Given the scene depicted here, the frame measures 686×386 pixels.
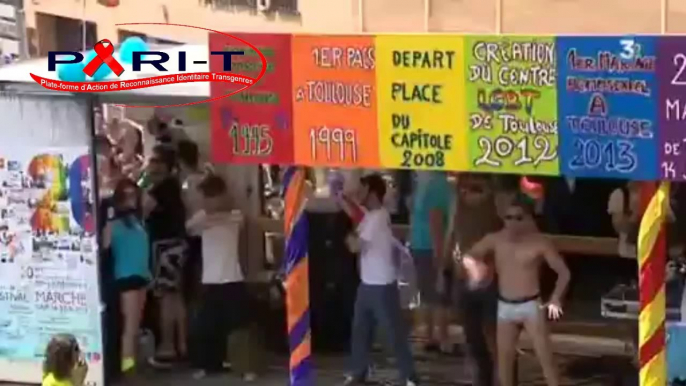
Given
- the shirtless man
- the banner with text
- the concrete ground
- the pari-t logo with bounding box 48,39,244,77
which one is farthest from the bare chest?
the pari-t logo with bounding box 48,39,244,77

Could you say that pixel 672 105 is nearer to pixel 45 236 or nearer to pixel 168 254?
pixel 168 254

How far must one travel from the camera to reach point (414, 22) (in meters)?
12.6

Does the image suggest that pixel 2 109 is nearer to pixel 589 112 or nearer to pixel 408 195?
pixel 408 195

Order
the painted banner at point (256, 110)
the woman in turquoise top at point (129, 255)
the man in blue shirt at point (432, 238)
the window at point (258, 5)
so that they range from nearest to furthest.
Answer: the painted banner at point (256, 110) < the woman in turquoise top at point (129, 255) < the man in blue shirt at point (432, 238) < the window at point (258, 5)

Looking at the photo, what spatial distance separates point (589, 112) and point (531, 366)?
10.6ft

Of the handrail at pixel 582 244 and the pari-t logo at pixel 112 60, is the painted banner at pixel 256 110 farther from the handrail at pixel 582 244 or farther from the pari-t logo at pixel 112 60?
the handrail at pixel 582 244

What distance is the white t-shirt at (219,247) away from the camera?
12.8 m

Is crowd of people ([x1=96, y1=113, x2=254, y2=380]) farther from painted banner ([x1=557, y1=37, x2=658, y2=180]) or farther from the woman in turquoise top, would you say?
painted banner ([x1=557, y1=37, x2=658, y2=180])

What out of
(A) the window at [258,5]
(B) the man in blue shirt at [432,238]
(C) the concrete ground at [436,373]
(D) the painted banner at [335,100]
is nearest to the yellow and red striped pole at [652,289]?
(C) the concrete ground at [436,373]

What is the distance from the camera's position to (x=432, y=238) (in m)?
12.8

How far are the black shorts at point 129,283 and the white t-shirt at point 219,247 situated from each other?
517 mm

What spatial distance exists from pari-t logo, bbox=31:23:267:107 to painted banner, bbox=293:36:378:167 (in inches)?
20.7

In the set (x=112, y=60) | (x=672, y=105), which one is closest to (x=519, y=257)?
(x=672, y=105)

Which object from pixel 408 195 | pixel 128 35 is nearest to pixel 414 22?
pixel 408 195
